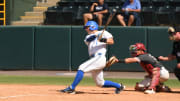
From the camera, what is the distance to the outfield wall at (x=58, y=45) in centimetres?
1444

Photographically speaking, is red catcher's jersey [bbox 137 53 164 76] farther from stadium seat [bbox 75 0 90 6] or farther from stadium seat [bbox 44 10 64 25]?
stadium seat [bbox 75 0 90 6]

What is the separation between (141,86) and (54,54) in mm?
6425

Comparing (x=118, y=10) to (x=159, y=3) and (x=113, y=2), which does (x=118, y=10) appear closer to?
(x=113, y=2)

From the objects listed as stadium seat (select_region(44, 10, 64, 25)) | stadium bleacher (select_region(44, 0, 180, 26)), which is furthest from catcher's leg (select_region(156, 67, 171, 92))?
stadium seat (select_region(44, 10, 64, 25))

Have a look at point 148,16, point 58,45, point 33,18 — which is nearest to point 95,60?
point 58,45

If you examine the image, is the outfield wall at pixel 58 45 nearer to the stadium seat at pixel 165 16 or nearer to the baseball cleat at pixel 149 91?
the stadium seat at pixel 165 16

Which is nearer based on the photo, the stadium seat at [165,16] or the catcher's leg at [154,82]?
the catcher's leg at [154,82]

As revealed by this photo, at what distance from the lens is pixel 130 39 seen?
1452 cm

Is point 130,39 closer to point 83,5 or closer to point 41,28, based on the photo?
point 41,28

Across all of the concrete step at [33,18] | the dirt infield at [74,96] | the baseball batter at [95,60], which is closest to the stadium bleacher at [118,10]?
the concrete step at [33,18]

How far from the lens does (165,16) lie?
16.7m

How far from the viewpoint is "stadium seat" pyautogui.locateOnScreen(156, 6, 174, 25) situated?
1658 centimetres

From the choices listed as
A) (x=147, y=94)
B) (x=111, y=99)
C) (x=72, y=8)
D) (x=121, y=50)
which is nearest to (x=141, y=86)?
(x=147, y=94)

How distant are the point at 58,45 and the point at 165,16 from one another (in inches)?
189
